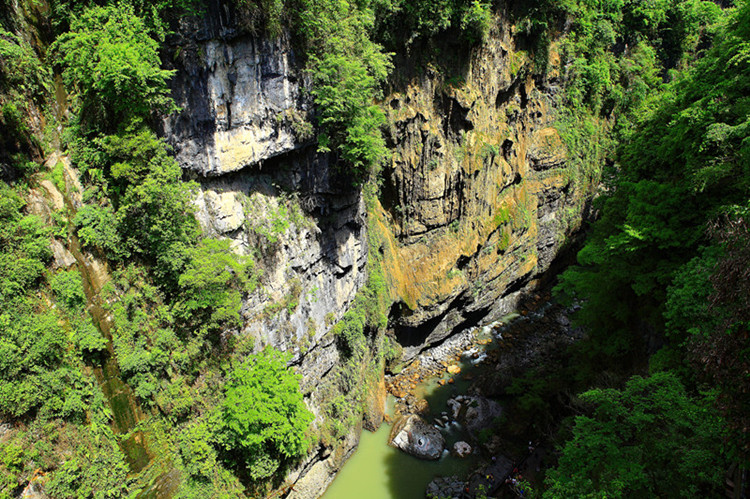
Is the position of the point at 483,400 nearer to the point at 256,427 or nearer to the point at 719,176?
the point at 256,427

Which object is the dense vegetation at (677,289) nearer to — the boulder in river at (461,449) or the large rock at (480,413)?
the large rock at (480,413)

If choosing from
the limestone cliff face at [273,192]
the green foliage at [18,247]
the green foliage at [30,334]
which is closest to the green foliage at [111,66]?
the limestone cliff face at [273,192]

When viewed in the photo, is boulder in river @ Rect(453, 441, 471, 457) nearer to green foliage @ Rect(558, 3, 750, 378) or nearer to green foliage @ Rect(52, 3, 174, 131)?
green foliage @ Rect(558, 3, 750, 378)

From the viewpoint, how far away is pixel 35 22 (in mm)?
9047

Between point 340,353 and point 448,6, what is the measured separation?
1466 centimetres

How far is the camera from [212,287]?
10391 mm

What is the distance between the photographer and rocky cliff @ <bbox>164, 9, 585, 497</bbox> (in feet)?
35.2

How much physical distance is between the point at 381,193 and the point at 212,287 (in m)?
9.83

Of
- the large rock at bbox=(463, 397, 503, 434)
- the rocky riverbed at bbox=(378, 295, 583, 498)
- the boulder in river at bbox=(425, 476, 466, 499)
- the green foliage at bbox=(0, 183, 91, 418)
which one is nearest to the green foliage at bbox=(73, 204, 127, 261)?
the green foliage at bbox=(0, 183, 91, 418)

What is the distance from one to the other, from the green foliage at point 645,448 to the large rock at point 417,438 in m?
8.32

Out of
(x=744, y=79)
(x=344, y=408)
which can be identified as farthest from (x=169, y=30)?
(x=744, y=79)

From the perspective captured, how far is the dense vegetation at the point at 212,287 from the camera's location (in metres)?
7.11

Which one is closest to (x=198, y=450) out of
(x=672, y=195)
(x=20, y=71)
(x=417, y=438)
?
(x=417, y=438)

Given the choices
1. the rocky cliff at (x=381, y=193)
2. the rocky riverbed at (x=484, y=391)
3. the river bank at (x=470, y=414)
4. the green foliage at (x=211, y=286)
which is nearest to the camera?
the green foliage at (x=211, y=286)
